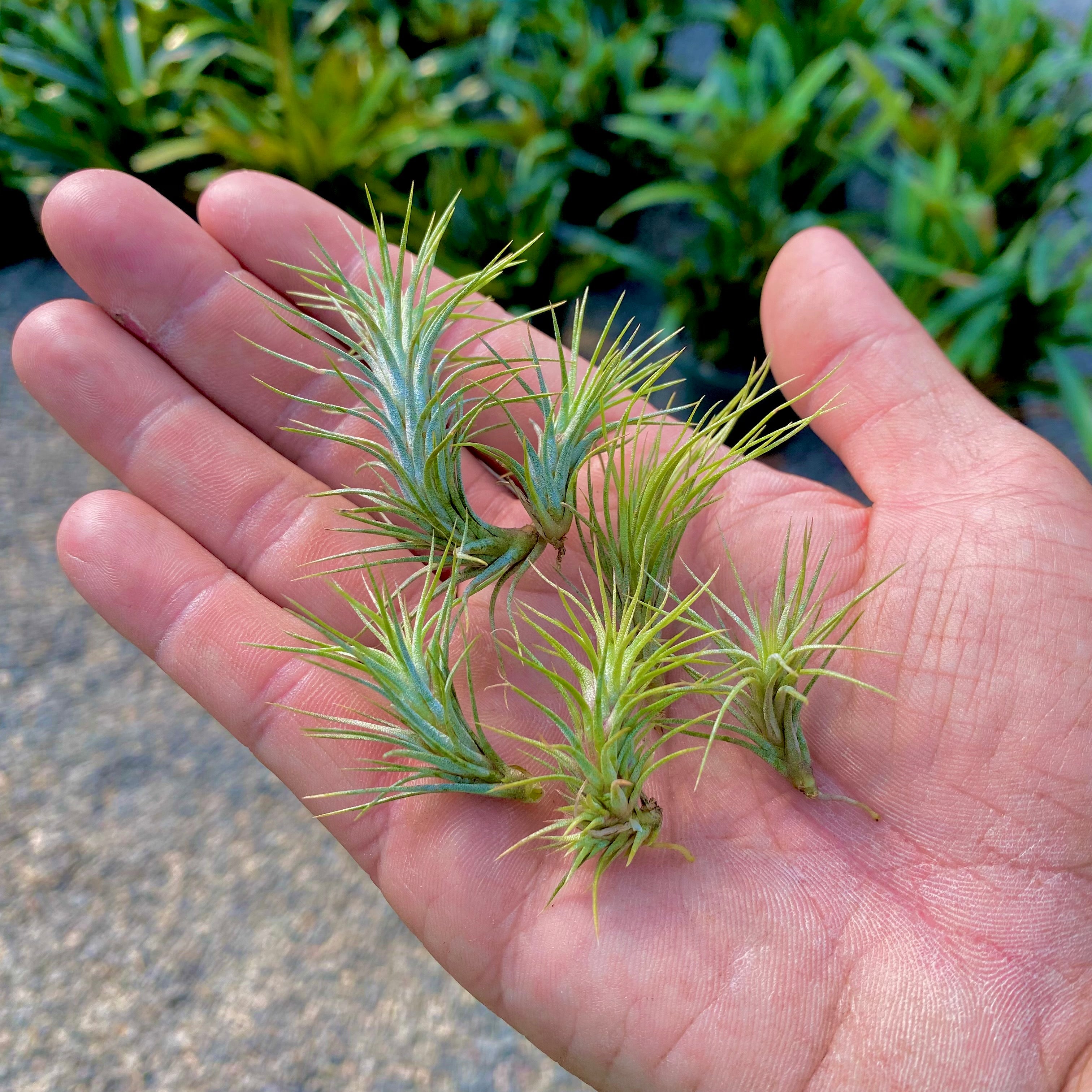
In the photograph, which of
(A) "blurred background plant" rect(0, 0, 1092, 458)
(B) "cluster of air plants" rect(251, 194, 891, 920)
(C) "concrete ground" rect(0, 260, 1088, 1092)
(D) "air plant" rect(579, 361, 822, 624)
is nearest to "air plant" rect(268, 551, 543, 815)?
(B) "cluster of air plants" rect(251, 194, 891, 920)

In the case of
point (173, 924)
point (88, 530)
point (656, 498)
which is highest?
point (656, 498)

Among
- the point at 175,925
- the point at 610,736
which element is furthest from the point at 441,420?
the point at 175,925

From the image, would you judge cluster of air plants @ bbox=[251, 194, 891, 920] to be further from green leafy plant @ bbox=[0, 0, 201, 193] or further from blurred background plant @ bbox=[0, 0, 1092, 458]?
green leafy plant @ bbox=[0, 0, 201, 193]

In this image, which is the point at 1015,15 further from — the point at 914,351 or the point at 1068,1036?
the point at 1068,1036

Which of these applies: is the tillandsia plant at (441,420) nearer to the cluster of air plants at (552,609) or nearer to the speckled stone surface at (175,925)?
the cluster of air plants at (552,609)

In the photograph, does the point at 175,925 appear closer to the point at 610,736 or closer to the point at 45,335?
the point at 45,335

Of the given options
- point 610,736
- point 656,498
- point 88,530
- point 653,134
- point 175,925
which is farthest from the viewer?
point 653,134

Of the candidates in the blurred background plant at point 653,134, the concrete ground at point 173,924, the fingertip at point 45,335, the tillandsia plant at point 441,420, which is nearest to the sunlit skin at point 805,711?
the fingertip at point 45,335
